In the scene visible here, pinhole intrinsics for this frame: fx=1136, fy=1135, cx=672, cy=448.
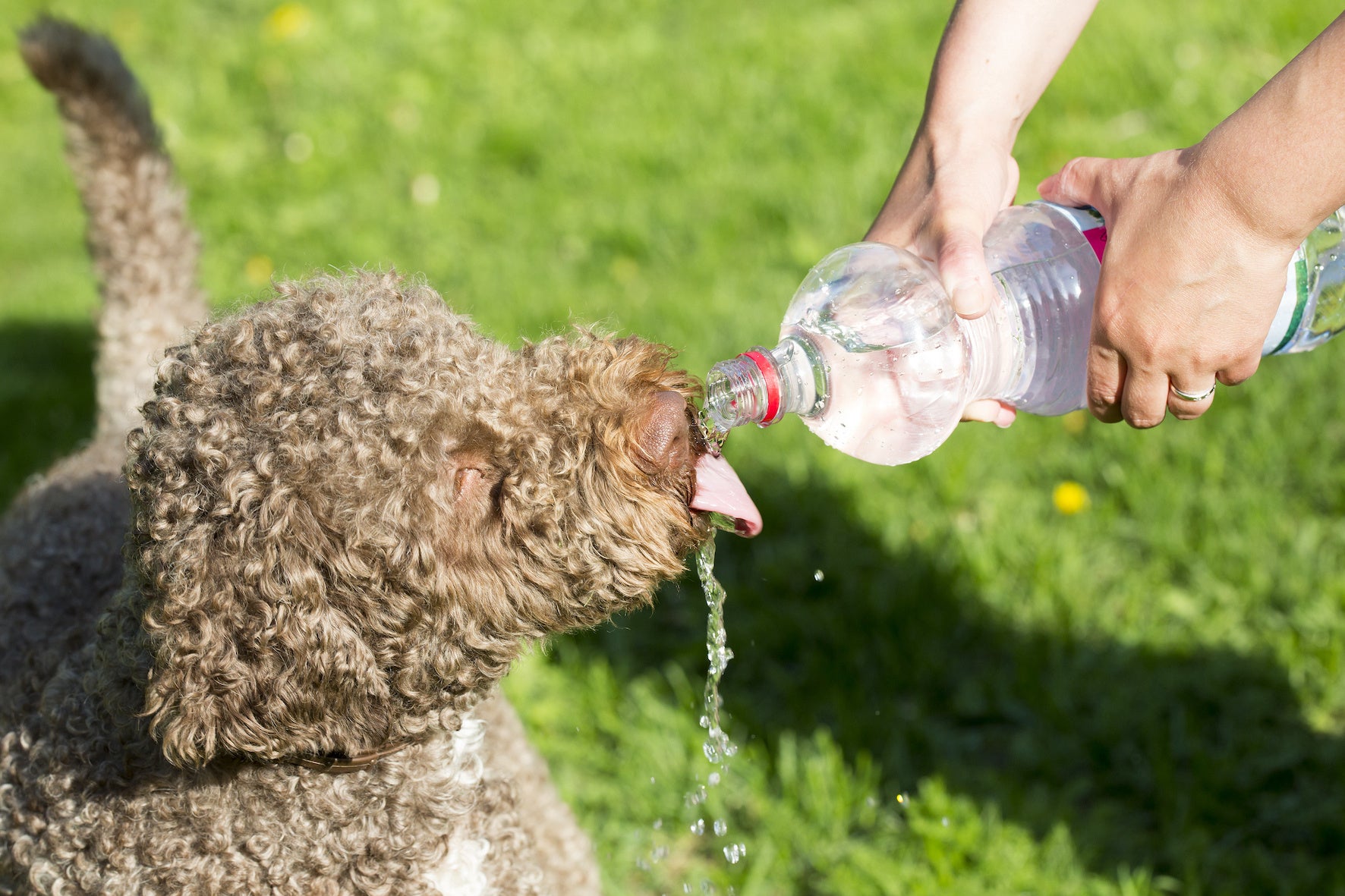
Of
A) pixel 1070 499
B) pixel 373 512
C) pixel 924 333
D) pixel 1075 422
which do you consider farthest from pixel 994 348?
pixel 1075 422

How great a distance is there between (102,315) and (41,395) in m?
2.06

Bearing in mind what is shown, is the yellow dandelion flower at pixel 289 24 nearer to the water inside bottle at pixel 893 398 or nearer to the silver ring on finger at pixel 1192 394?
the water inside bottle at pixel 893 398

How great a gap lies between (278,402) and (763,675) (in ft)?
6.72

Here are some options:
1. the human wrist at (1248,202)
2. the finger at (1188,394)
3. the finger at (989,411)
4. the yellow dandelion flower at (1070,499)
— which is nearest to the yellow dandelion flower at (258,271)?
the yellow dandelion flower at (1070,499)

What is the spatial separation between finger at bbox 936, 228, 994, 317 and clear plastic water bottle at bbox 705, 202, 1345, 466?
100 millimetres

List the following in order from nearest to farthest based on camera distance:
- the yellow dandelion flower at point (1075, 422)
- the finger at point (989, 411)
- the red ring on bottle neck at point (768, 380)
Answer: the red ring on bottle neck at point (768, 380), the finger at point (989, 411), the yellow dandelion flower at point (1075, 422)

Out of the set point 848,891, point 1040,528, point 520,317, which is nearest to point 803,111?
point 520,317

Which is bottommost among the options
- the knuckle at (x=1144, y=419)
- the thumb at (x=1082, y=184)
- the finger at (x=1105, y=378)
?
the knuckle at (x=1144, y=419)

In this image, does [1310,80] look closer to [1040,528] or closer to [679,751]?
[1040,528]

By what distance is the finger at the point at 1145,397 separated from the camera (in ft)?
6.87

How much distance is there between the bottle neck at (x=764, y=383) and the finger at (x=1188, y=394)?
65 centimetres

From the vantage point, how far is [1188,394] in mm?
2105

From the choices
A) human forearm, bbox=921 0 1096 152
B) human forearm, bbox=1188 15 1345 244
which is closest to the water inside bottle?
human forearm, bbox=921 0 1096 152

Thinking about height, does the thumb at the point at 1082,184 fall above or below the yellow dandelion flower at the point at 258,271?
below
